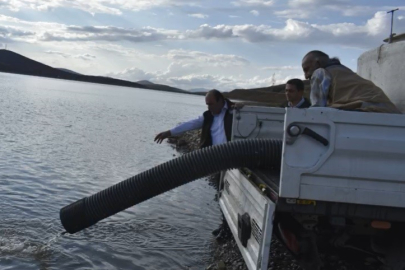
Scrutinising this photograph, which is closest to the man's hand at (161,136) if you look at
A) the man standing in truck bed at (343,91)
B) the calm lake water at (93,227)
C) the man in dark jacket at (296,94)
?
the calm lake water at (93,227)

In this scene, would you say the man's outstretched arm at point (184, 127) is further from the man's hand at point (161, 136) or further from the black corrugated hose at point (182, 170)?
the black corrugated hose at point (182, 170)

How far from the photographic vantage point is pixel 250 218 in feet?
15.2

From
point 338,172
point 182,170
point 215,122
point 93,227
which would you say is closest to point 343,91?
point 338,172

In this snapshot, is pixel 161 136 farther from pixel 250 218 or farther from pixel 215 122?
pixel 250 218

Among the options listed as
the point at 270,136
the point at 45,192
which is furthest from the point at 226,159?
the point at 45,192

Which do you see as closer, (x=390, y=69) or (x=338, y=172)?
(x=338, y=172)

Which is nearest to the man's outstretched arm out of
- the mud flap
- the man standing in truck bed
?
the mud flap

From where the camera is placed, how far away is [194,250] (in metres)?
7.12

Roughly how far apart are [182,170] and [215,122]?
7.58ft

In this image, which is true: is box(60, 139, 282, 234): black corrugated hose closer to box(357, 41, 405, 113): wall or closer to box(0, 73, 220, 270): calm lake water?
box(0, 73, 220, 270): calm lake water

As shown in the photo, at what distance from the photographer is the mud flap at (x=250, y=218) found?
13.1 ft

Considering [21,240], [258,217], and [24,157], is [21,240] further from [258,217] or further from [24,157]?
[24,157]

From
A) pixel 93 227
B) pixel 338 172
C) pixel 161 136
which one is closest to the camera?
pixel 338 172

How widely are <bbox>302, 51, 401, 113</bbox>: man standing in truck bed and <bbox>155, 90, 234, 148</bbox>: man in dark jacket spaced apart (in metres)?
2.15
